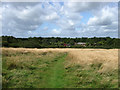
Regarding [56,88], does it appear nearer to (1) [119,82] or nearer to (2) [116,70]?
(1) [119,82]

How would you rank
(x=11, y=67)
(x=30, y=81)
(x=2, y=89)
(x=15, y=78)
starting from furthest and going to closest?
(x=11, y=67) → (x=15, y=78) → (x=30, y=81) → (x=2, y=89)

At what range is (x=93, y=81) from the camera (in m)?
9.50

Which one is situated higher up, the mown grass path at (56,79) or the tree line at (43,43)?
the tree line at (43,43)

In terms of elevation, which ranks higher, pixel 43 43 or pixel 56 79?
pixel 43 43

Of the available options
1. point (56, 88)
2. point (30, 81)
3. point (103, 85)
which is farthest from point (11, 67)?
point (103, 85)

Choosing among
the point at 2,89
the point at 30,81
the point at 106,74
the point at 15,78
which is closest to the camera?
the point at 2,89

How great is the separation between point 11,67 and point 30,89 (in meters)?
6.45

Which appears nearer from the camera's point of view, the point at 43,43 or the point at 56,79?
the point at 56,79

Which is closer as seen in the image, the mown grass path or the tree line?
the mown grass path

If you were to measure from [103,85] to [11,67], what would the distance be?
931cm

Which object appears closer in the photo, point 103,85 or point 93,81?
point 103,85

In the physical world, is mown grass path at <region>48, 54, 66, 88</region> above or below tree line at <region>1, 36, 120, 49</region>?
below

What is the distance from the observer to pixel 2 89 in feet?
25.0

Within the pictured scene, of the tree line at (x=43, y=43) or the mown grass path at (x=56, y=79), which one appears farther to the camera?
the tree line at (x=43, y=43)
